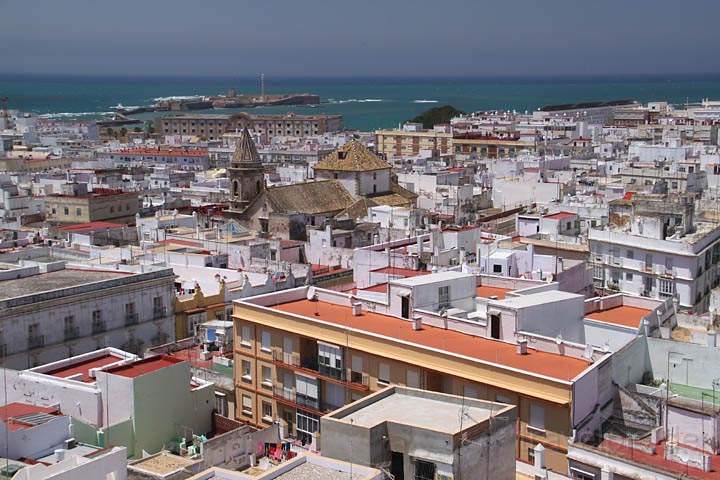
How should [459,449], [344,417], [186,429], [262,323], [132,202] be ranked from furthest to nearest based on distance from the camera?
[132,202] → [262,323] → [186,429] → [344,417] → [459,449]

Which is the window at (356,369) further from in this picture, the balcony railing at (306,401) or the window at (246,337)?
the window at (246,337)

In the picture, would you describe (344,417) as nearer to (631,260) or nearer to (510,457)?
(510,457)

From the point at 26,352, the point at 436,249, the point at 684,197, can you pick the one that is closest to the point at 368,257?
the point at 436,249

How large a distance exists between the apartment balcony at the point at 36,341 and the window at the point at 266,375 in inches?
249

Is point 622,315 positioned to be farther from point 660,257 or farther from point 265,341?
point 265,341

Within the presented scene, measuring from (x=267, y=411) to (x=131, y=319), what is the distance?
20.7 feet

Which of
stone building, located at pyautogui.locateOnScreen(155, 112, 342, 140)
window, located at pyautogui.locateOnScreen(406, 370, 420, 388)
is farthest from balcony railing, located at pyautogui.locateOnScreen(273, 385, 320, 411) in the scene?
stone building, located at pyautogui.locateOnScreen(155, 112, 342, 140)

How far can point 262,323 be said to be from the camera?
83.0 feet

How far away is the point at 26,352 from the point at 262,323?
260 inches

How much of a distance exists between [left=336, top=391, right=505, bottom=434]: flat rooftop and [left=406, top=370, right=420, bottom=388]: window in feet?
13.8

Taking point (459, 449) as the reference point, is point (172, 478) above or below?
below

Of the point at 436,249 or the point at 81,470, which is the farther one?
the point at 436,249

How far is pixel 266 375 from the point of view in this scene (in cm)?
2528

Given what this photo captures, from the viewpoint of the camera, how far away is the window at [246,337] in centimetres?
2585
